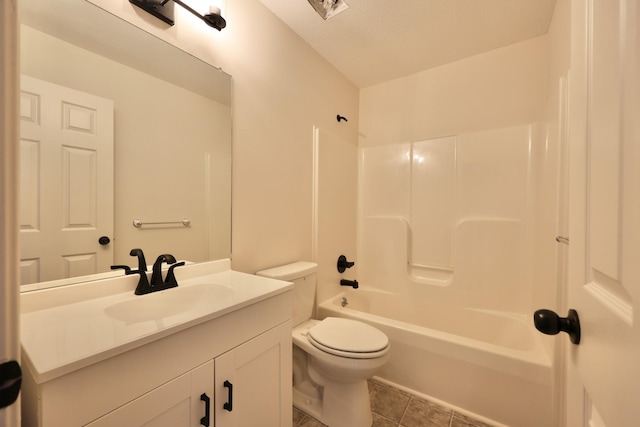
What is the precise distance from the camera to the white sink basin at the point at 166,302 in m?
0.89

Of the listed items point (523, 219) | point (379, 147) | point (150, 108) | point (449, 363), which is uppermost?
point (379, 147)

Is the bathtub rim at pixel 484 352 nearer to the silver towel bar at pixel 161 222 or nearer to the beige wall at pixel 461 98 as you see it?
the silver towel bar at pixel 161 222

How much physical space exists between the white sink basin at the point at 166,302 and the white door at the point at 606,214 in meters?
0.94

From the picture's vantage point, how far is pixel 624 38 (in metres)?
0.35

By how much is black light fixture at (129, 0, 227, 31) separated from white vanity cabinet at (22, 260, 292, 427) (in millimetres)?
1145

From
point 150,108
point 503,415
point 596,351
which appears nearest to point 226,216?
point 150,108

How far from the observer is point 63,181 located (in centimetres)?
87

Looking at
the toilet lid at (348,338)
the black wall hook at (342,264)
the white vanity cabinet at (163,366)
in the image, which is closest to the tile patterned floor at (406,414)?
the toilet lid at (348,338)

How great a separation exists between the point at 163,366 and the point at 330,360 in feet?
2.76

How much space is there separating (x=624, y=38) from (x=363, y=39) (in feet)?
5.84

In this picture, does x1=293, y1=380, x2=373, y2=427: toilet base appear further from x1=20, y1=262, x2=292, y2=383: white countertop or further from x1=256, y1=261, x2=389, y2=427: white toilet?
x1=20, y1=262, x2=292, y2=383: white countertop

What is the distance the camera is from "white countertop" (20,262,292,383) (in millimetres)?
547

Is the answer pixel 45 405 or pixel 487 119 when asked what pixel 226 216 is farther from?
pixel 487 119

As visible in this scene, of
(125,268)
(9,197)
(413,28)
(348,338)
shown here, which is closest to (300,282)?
(348,338)
